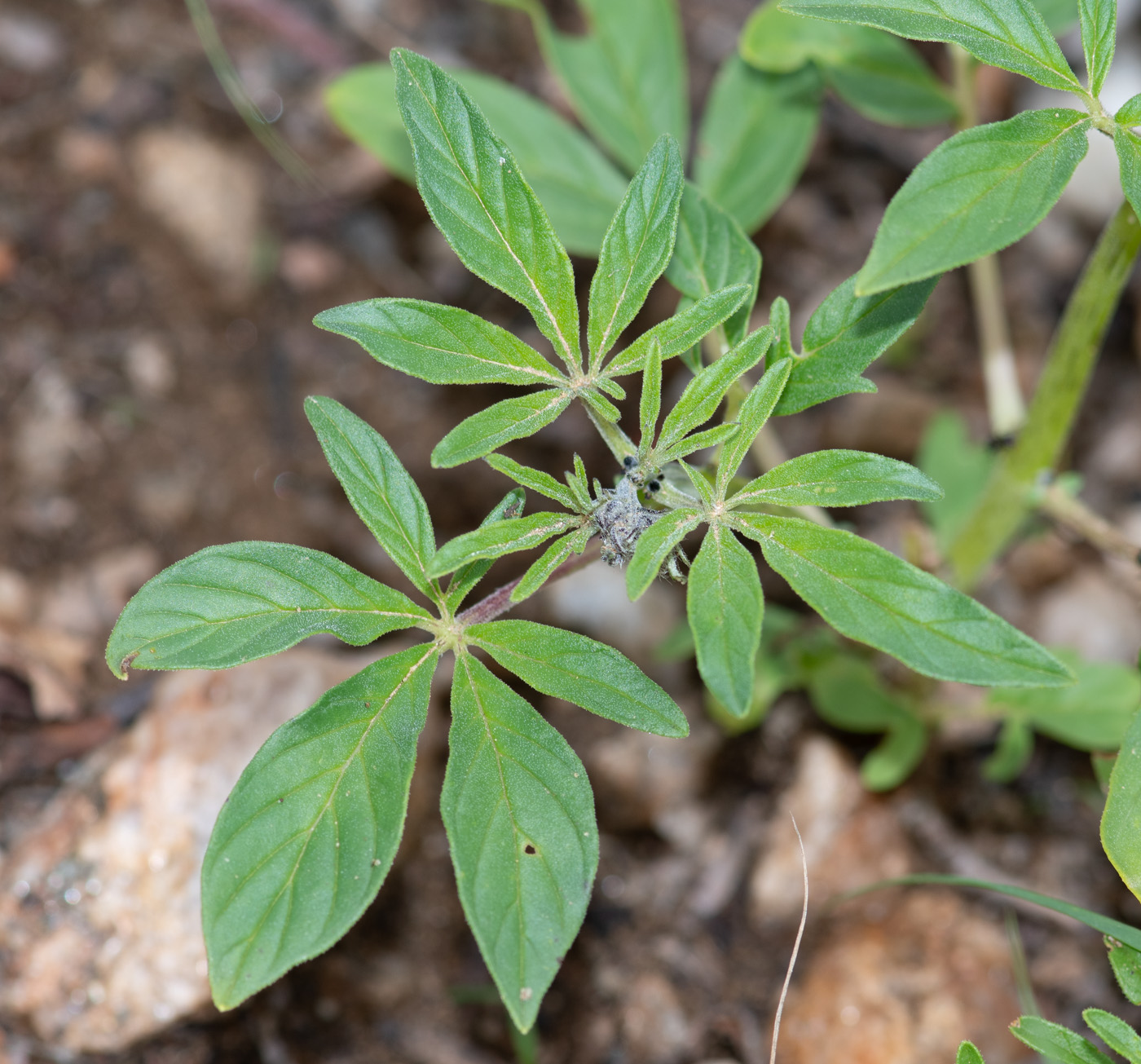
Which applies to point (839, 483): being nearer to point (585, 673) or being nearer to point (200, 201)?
point (585, 673)

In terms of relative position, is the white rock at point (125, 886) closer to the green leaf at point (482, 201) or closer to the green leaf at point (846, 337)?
the green leaf at point (482, 201)

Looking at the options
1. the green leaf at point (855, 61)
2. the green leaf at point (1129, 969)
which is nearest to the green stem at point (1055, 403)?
the green leaf at point (855, 61)

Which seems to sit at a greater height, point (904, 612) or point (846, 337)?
point (846, 337)

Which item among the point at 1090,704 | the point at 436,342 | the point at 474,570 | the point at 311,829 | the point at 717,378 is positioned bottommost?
the point at 1090,704

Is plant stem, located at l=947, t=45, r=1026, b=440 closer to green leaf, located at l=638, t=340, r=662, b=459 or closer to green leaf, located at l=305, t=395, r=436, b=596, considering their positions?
green leaf, located at l=638, t=340, r=662, b=459

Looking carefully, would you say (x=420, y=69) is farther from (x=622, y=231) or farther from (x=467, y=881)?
(x=467, y=881)

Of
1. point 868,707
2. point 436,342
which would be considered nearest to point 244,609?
point 436,342
